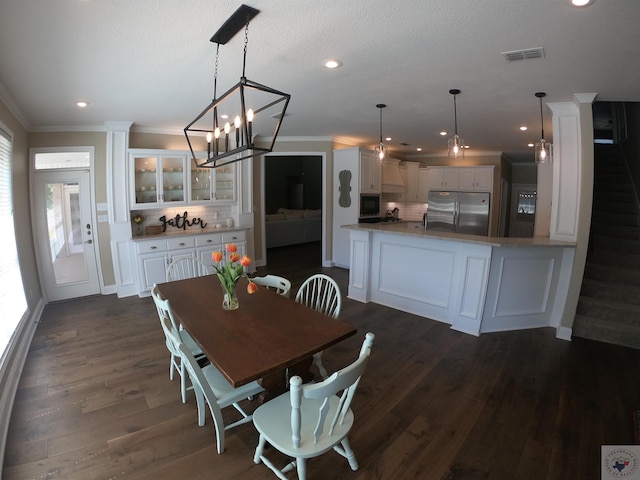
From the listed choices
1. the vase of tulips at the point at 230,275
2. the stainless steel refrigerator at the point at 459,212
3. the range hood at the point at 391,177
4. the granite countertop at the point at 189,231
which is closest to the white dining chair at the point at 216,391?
the vase of tulips at the point at 230,275

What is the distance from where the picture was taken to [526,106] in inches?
139

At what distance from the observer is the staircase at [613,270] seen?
132 inches

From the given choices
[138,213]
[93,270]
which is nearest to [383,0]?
[138,213]

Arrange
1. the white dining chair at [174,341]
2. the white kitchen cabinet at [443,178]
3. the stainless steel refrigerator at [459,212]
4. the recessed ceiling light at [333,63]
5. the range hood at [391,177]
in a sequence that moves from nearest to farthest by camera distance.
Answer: the white dining chair at [174,341] < the recessed ceiling light at [333,63] < the stainless steel refrigerator at [459,212] < the range hood at [391,177] < the white kitchen cabinet at [443,178]

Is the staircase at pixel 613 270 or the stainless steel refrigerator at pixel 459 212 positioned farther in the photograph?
the stainless steel refrigerator at pixel 459 212

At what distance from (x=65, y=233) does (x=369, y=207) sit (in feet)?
16.6

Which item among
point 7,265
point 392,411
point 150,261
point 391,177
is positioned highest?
point 391,177

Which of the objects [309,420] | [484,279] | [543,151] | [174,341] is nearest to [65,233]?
[174,341]

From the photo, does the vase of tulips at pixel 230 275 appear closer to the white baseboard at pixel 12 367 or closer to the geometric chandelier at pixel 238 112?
the geometric chandelier at pixel 238 112

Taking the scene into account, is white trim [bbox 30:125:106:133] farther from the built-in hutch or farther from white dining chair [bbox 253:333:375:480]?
white dining chair [bbox 253:333:375:480]

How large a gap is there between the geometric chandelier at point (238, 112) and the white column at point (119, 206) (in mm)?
1094

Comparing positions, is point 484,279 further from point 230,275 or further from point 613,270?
point 230,275

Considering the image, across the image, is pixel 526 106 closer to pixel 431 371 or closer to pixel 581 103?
pixel 581 103

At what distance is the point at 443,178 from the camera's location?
7293mm
